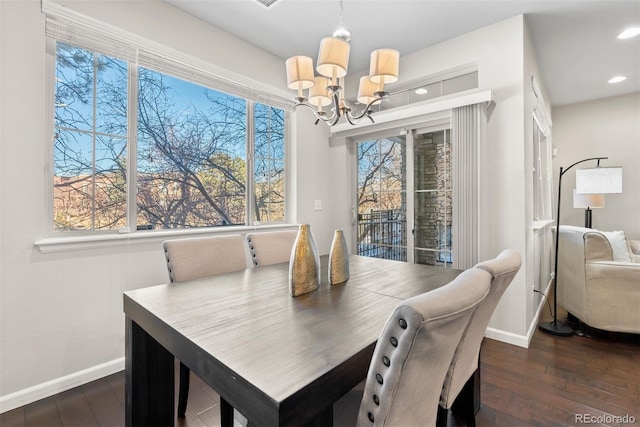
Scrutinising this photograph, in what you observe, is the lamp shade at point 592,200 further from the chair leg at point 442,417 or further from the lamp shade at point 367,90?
the chair leg at point 442,417

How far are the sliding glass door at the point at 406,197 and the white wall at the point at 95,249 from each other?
49 centimetres

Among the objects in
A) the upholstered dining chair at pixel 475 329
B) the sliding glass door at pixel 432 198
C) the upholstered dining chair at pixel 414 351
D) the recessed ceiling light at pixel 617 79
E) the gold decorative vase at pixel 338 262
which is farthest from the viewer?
the recessed ceiling light at pixel 617 79

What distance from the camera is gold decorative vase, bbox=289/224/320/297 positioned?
1394 mm

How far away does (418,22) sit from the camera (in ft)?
8.64

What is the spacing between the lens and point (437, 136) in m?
3.12

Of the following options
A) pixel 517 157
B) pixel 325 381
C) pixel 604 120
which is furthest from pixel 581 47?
pixel 325 381

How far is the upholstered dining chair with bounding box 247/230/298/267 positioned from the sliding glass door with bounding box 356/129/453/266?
152 centimetres

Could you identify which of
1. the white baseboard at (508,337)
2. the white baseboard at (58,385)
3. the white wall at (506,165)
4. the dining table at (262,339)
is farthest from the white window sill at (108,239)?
the white baseboard at (508,337)

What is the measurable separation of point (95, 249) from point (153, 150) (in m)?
0.86

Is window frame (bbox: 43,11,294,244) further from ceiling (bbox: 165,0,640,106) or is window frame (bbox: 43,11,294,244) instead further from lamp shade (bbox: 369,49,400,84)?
lamp shade (bbox: 369,49,400,84)

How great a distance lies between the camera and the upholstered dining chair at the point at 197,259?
5.41 ft

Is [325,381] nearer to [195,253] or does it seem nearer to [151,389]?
[151,389]

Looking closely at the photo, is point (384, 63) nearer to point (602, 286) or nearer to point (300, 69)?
point (300, 69)

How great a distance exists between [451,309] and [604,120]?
5.90 meters
